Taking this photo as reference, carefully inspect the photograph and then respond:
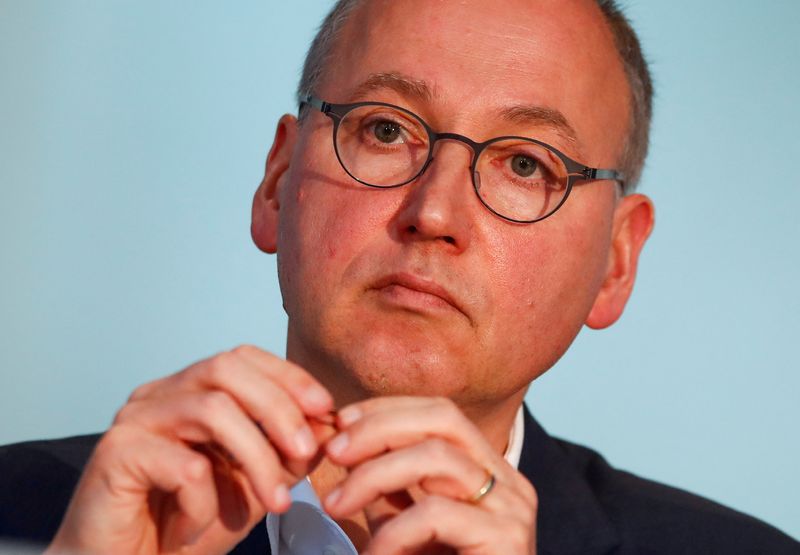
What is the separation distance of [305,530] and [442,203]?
0.73m

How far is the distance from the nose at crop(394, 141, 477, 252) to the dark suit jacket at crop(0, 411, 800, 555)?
0.73 metres

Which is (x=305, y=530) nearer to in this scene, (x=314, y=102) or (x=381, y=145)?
(x=381, y=145)

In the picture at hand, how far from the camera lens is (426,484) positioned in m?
1.57

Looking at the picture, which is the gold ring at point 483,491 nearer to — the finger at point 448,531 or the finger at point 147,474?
the finger at point 448,531

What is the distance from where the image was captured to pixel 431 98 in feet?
6.86

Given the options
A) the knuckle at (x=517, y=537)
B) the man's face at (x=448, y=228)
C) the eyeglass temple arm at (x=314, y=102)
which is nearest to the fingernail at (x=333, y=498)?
the knuckle at (x=517, y=537)

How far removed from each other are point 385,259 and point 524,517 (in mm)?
598

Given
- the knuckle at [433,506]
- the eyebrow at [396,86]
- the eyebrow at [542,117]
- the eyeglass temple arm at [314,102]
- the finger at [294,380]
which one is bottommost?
the knuckle at [433,506]

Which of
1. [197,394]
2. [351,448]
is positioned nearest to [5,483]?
[197,394]

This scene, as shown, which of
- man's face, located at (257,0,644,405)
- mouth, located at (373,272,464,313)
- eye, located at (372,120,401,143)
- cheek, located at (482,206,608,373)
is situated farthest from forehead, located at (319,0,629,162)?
mouth, located at (373,272,464,313)

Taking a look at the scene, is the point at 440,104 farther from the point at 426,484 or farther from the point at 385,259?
the point at 426,484

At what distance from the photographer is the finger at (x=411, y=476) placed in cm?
150

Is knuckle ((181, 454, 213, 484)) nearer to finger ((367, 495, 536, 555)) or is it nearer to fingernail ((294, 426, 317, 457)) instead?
fingernail ((294, 426, 317, 457))

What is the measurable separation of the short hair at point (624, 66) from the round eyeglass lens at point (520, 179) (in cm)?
29
